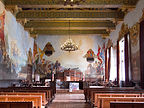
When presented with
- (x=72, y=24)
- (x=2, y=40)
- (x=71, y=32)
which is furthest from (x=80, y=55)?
(x=2, y=40)

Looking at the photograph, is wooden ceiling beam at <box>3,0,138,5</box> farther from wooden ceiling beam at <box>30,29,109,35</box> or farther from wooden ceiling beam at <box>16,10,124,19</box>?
wooden ceiling beam at <box>30,29,109,35</box>

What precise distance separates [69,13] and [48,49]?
9626 mm

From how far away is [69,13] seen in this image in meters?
18.8

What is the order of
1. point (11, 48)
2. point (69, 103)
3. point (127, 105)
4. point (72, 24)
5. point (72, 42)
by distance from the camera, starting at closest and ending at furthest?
1. point (127, 105)
2. point (69, 103)
3. point (11, 48)
4. point (72, 42)
5. point (72, 24)

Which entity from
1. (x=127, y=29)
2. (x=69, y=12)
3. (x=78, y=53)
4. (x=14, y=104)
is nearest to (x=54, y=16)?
(x=69, y=12)

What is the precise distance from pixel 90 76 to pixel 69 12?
1085cm

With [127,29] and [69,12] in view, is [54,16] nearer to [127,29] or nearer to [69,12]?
[69,12]

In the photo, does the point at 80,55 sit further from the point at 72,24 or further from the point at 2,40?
the point at 2,40

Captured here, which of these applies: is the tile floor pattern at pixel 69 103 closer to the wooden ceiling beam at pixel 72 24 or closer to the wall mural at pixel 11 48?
the wall mural at pixel 11 48

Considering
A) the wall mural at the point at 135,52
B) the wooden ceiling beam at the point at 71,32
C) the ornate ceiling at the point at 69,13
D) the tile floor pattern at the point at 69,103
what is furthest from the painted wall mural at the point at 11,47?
the wall mural at the point at 135,52

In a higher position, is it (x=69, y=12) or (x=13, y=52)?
(x=69, y=12)

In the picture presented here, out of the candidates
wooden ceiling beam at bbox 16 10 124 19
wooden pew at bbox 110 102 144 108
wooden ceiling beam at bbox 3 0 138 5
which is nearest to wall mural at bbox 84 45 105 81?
wooden ceiling beam at bbox 16 10 124 19

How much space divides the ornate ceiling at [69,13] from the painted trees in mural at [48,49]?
157 cm

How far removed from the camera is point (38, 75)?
2714 cm
